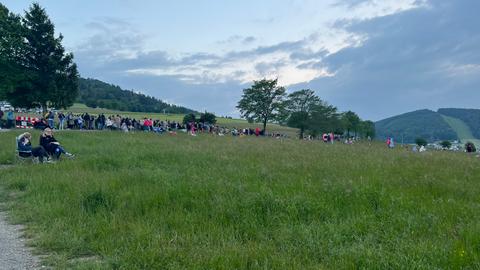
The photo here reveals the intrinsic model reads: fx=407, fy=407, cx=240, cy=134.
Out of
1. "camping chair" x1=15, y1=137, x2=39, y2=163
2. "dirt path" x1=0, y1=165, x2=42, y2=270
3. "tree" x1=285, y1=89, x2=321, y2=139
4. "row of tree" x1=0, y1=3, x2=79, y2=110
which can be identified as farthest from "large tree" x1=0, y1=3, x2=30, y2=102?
"tree" x1=285, y1=89, x2=321, y2=139

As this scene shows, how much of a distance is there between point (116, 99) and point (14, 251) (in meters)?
149

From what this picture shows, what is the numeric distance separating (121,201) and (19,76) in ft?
121

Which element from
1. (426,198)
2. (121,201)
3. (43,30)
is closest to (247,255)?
(121,201)

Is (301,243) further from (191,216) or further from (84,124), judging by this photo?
(84,124)

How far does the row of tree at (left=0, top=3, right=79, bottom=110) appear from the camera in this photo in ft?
129

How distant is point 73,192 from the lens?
28.0ft

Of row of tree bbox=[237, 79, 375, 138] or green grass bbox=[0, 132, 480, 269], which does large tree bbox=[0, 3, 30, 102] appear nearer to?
green grass bbox=[0, 132, 480, 269]

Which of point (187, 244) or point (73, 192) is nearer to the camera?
point (187, 244)

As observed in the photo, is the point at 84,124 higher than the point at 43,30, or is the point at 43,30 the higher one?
the point at 43,30

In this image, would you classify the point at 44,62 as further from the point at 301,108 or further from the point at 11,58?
the point at 301,108

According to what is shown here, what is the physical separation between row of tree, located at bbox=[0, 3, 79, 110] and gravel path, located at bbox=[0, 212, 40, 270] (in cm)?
3650

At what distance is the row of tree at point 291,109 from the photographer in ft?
248

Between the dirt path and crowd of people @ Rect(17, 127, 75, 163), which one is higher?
crowd of people @ Rect(17, 127, 75, 163)

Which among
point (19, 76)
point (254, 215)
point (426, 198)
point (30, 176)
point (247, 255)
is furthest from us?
point (19, 76)
